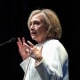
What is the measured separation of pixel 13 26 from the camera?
3.31 m

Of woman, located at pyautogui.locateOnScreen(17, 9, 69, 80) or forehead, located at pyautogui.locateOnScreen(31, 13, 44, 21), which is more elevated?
forehead, located at pyautogui.locateOnScreen(31, 13, 44, 21)

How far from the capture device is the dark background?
3.29 meters

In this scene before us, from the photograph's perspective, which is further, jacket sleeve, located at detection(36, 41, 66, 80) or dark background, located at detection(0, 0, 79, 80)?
dark background, located at detection(0, 0, 79, 80)

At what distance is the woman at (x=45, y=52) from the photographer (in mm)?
1916

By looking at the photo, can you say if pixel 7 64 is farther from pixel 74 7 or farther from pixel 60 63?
pixel 60 63

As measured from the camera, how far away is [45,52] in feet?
6.62

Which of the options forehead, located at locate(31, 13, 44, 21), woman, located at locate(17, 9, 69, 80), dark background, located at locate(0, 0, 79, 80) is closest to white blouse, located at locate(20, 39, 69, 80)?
woman, located at locate(17, 9, 69, 80)

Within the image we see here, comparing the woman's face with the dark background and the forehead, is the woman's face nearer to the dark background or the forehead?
the forehead

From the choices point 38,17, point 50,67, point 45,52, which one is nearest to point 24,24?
point 38,17

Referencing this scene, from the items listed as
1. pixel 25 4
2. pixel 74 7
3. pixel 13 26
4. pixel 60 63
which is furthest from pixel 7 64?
pixel 60 63

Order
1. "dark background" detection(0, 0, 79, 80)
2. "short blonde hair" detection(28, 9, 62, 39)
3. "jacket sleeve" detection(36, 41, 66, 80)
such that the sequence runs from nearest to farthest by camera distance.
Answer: "jacket sleeve" detection(36, 41, 66, 80), "short blonde hair" detection(28, 9, 62, 39), "dark background" detection(0, 0, 79, 80)

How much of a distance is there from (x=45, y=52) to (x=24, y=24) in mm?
1354

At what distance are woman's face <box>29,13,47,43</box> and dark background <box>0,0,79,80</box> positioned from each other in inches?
43.9

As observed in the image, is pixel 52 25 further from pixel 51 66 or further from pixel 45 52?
pixel 51 66
